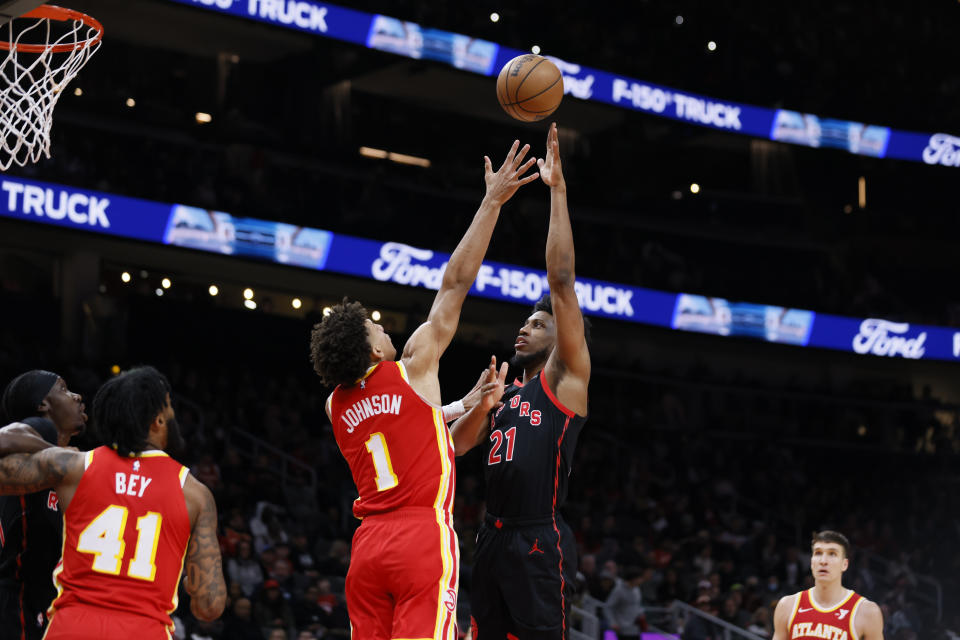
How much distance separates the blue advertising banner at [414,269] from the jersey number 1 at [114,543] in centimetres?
1200

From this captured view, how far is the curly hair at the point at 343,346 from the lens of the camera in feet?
15.8

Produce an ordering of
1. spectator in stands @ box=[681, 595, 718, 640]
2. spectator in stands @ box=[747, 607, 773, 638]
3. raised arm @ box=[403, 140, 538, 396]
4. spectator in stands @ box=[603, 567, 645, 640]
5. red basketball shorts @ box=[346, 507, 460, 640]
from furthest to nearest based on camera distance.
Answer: spectator in stands @ box=[747, 607, 773, 638] < spectator in stands @ box=[681, 595, 718, 640] < spectator in stands @ box=[603, 567, 645, 640] < raised arm @ box=[403, 140, 538, 396] < red basketball shorts @ box=[346, 507, 460, 640]

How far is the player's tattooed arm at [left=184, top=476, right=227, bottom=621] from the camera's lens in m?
4.00

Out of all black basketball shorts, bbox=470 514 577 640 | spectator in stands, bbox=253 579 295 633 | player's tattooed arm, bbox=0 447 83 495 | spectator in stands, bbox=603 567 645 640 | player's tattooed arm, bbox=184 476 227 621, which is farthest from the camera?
spectator in stands, bbox=603 567 645 640

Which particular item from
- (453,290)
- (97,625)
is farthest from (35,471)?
(453,290)

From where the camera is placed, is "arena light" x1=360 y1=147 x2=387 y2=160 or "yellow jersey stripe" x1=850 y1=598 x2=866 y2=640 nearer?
"yellow jersey stripe" x1=850 y1=598 x2=866 y2=640

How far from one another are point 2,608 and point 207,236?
1197 cm

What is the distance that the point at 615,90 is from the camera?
71.5ft

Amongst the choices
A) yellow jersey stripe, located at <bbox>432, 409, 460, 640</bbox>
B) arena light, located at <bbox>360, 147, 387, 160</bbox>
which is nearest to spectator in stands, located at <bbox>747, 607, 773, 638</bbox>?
yellow jersey stripe, located at <bbox>432, 409, 460, 640</bbox>

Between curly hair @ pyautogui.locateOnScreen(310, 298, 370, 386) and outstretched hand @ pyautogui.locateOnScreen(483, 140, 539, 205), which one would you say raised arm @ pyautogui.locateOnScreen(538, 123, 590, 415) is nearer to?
outstretched hand @ pyautogui.locateOnScreen(483, 140, 539, 205)

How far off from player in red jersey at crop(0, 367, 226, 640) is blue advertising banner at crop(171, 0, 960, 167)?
14167 millimetres

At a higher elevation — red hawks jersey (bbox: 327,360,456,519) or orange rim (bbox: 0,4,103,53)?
orange rim (bbox: 0,4,103,53)

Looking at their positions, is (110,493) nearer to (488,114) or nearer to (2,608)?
(2,608)

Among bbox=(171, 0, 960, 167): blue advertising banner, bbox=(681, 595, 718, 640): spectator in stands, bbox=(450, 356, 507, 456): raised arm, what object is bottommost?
bbox=(681, 595, 718, 640): spectator in stands
